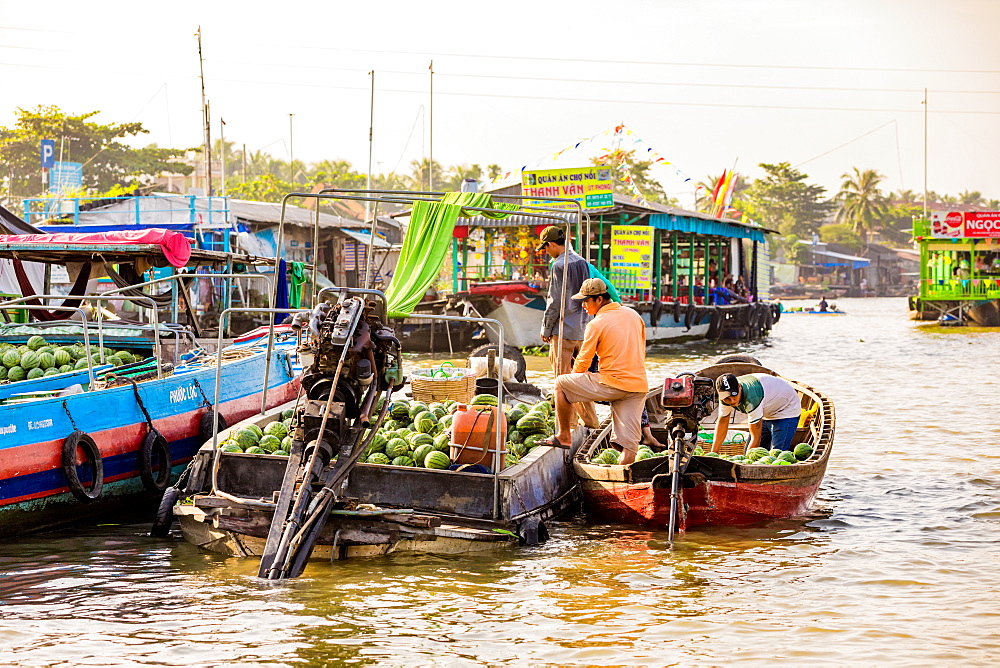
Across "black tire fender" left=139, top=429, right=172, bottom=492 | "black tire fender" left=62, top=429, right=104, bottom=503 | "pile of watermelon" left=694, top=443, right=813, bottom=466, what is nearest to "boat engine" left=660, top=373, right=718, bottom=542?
"pile of watermelon" left=694, top=443, right=813, bottom=466

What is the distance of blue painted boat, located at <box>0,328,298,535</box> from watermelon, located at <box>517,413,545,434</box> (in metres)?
2.34

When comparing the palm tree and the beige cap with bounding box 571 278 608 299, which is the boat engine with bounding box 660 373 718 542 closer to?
the beige cap with bounding box 571 278 608 299

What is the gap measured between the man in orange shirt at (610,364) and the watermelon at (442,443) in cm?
93

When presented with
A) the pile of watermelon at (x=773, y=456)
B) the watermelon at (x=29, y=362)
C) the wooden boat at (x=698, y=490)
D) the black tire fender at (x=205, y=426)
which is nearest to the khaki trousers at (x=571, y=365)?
the wooden boat at (x=698, y=490)

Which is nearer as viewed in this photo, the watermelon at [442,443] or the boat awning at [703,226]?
the watermelon at [442,443]

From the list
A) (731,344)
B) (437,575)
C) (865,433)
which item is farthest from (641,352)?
(731,344)

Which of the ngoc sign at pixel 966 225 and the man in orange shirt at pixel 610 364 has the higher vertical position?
the ngoc sign at pixel 966 225

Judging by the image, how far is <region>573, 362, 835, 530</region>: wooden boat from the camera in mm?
7496

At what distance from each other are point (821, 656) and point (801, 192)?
74.2 meters

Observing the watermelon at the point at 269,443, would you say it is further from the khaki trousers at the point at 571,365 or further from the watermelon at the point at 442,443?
the khaki trousers at the point at 571,365

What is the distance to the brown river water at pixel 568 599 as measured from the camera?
5.25 meters

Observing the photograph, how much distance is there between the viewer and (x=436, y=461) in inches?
274

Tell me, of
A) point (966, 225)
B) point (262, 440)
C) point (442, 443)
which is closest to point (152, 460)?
point (262, 440)

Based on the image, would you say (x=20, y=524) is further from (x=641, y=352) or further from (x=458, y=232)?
(x=458, y=232)
